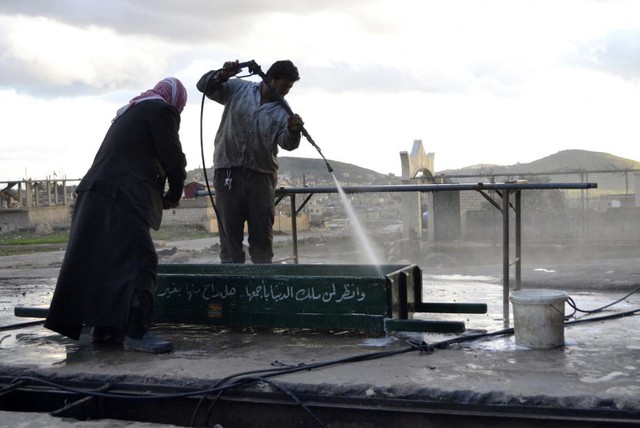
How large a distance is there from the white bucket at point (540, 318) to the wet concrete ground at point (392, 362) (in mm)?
64

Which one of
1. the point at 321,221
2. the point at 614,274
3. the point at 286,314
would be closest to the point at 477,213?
the point at 614,274

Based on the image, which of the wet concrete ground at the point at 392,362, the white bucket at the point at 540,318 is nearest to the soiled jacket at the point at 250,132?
the wet concrete ground at the point at 392,362

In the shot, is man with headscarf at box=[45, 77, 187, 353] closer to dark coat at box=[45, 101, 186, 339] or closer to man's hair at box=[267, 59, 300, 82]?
dark coat at box=[45, 101, 186, 339]

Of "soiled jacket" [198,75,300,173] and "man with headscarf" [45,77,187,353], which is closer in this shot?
"man with headscarf" [45,77,187,353]

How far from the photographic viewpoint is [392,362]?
4.11 metres

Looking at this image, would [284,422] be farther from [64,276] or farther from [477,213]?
[477,213]

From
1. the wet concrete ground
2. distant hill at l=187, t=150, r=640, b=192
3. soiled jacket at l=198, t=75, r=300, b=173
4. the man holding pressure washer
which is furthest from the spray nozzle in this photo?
distant hill at l=187, t=150, r=640, b=192

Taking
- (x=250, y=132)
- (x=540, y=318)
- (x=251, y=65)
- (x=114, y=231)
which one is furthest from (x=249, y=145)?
(x=540, y=318)

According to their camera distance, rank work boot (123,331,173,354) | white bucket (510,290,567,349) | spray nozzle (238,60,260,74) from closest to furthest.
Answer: white bucket (510,290,567,349)
work boot (123,331,173,354)
spray nozzle (238,60,260,74)

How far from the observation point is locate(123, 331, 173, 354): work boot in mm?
4586

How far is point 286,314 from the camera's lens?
4906 millimetres

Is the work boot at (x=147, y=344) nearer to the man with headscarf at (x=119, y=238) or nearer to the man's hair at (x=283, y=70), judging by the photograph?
the man with headscarf at (x=119, y=238)

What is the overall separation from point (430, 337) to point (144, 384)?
1.98 meters

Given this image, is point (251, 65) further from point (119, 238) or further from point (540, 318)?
point (540, 318)
